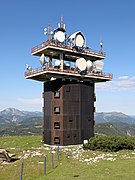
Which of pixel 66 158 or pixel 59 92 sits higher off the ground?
pixel 59 92

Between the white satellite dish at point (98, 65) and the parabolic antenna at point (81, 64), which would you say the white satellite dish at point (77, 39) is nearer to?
the parabolic antenna at point (81, 64)

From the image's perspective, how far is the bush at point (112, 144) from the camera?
109ft

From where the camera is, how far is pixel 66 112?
40625 mm

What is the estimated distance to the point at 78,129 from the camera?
135 ft

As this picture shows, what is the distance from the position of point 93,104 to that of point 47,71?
11133 millimetres

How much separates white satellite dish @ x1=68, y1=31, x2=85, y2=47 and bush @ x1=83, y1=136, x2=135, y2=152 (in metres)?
16.2

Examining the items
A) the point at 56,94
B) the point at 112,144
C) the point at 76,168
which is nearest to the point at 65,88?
the point at 56,94

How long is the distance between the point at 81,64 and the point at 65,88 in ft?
15.9

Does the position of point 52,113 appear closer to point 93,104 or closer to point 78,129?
point 78,129

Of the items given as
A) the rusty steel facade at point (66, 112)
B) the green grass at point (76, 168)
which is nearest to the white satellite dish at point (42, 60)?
the rusty steel facade at point (66, 112)

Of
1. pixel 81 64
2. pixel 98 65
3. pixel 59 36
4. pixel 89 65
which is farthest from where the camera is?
pixel 98 65

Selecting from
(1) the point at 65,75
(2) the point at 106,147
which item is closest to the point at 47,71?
(1) the point at 65,75

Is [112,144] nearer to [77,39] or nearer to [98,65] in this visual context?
[98,65]

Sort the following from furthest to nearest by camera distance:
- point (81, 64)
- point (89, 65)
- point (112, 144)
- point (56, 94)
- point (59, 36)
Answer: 1. point (89, 65)
2. point (81, 64)
3. point (56, 94)
4. point (59, 36)
5. point (112, 144)
